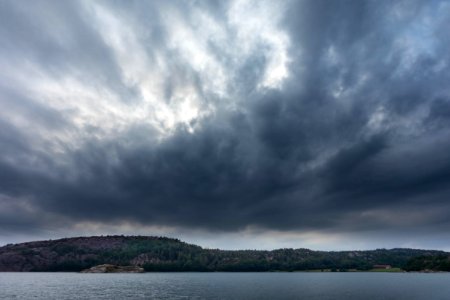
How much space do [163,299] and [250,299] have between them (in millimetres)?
29016

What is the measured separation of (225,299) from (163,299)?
20785mm

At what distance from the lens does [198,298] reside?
4449 inches

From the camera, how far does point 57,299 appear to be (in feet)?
348

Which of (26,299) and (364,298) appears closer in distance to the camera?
(26,299)

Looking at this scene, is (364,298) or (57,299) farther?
(364,298)

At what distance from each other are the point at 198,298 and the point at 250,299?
17807 mm

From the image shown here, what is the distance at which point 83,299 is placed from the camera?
10694 centimetres

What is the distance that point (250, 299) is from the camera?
360 feet

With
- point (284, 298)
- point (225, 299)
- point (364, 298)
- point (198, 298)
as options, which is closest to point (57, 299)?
point (198, 298)

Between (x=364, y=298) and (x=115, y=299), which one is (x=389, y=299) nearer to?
(x=364, y=298)

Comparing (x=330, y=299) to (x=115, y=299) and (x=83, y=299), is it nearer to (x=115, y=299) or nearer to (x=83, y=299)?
(x=115, y=299)

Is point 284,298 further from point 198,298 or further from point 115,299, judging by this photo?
point 115,299

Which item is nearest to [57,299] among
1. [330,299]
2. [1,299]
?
[1,299]

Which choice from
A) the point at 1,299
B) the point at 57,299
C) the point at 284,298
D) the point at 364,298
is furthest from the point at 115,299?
the point at 364,298
